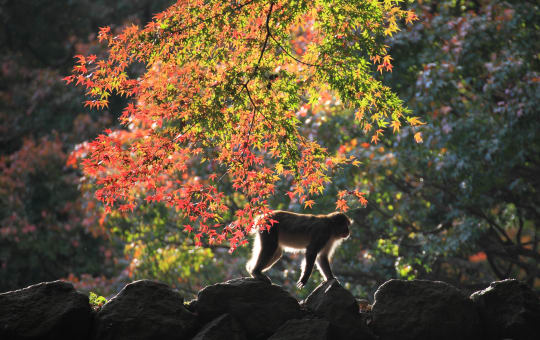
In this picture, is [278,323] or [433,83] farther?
[433,83]

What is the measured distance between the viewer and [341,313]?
6582 mm

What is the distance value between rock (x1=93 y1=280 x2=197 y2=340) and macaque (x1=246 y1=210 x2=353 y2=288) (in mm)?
1002

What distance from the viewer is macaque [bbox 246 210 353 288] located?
713 centimetres

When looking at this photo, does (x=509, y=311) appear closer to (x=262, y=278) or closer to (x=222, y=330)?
(x=262, y=278)

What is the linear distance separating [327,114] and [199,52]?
284 inches

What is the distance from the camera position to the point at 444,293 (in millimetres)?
6750

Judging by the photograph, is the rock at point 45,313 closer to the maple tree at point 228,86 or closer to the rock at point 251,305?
the maple tree at point 228,86

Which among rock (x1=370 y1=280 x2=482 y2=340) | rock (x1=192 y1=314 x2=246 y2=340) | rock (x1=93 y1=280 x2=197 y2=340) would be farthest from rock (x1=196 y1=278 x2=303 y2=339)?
rock (x1=370 y1=280 x2=482 y2=340)

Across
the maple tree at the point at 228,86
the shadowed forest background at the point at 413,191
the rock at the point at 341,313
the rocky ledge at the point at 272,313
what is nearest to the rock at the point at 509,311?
the rocky ledge at the point at 272,313

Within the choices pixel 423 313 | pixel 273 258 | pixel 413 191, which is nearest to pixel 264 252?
pixel 273 258

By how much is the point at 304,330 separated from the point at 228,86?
259 centimetres

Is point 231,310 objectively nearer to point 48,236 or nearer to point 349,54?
point 349,54

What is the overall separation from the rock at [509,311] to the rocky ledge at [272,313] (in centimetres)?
1

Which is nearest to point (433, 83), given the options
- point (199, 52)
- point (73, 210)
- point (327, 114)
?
point (327, 114)
